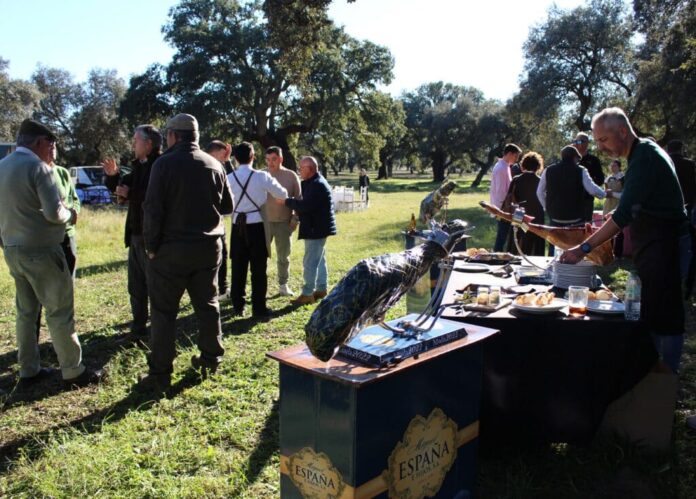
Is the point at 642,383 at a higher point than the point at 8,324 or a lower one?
higher

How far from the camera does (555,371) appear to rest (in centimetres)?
325

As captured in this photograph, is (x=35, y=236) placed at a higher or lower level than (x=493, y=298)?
higher

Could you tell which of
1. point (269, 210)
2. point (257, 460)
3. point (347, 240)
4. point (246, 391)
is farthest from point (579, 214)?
point (347, 240)

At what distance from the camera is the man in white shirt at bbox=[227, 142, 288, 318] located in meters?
6.34

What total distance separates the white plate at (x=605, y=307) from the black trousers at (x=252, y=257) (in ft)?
12.7

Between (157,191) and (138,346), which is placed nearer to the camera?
(157,191)

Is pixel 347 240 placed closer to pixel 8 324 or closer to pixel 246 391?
pixel 8 324

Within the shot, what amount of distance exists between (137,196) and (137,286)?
0.97 m

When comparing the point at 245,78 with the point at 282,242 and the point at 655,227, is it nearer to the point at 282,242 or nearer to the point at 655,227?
the point at 282,242

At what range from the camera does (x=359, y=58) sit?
30.0 meters

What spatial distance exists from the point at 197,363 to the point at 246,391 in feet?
2.03

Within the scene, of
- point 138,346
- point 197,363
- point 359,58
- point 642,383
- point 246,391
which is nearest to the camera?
point 642,383

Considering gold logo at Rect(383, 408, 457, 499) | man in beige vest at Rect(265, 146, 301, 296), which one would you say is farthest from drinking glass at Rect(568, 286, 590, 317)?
man in beige vest at Rect(265, 146, 301, 296)

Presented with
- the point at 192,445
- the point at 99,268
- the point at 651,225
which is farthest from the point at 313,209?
the point at 99,268
